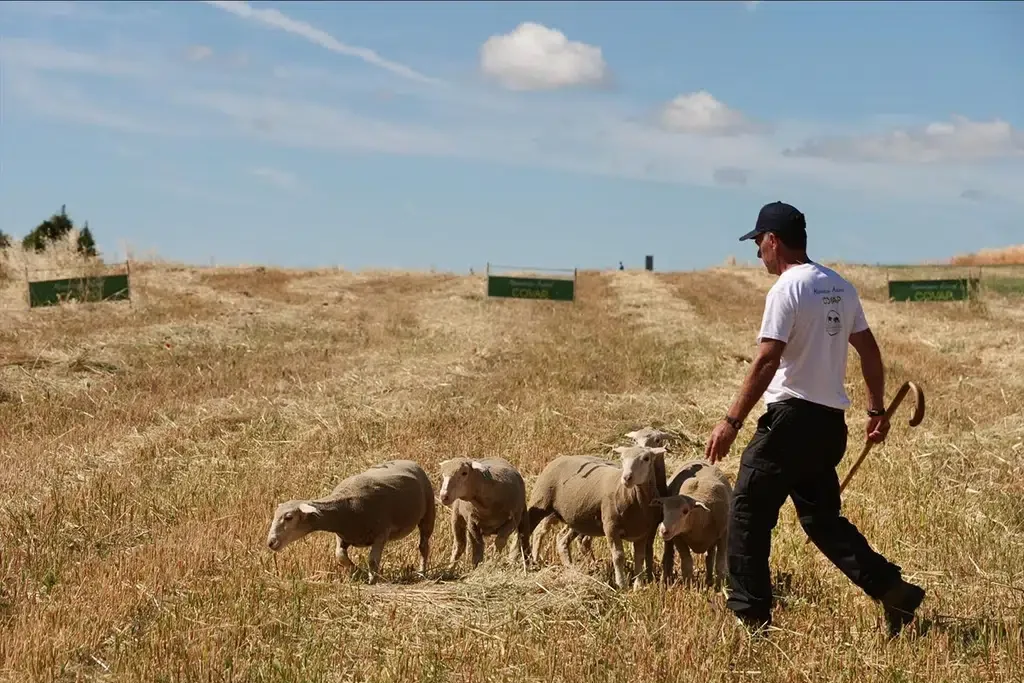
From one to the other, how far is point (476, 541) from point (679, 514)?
1.81 metres

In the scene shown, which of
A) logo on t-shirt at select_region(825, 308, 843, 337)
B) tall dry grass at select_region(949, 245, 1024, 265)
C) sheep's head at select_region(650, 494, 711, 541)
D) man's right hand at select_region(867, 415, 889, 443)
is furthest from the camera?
tall dry grass at select_region(949, 245, 1024, 265)

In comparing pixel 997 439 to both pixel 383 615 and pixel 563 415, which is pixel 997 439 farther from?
pixel 383 615

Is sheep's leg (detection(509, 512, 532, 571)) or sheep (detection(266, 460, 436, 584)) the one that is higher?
sheep (detection(266, 460, 436, 584))

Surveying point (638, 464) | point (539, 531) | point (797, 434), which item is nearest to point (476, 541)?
point (539, 531)

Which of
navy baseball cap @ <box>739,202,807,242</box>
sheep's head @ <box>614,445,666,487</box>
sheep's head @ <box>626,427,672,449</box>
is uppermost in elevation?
navy baseball cap @ <box>739,202,807,242</box>

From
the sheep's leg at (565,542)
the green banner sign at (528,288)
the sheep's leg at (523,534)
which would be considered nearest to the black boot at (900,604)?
the sheep's leg at (565,542)

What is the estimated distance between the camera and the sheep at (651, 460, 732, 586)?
7043mm

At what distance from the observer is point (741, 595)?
6.18 meters

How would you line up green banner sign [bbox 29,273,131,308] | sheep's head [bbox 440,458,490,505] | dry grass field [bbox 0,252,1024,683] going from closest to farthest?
dry grass field [bbox 0,252,1024,683] → sheep's head [bbox 440,458,490,505] → green banner sign [bbox 29,273,131,308]

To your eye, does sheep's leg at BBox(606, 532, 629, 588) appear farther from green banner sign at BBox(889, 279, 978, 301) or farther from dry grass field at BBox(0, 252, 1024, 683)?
green banner sign at BBox(889, 279, 978, 301)

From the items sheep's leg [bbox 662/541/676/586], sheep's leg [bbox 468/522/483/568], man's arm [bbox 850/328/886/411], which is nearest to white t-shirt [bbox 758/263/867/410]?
man's arm [bbox 850/328/886/411]

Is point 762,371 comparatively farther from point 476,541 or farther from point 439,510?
point 439,510

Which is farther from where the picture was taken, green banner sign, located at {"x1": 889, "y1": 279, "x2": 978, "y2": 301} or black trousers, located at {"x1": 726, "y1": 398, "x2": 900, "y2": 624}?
green banner sign, located at {"x1": 889, "y1": 279, "x2": 978, "y2": 301}

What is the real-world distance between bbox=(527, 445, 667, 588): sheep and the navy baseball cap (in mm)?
1798
